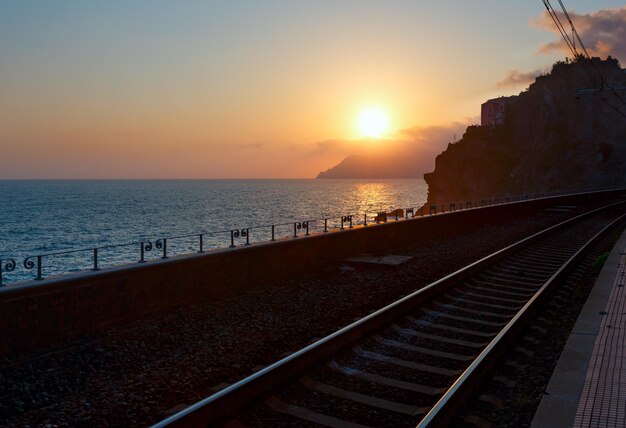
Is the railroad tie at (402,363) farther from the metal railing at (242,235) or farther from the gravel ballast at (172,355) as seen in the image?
the metal railing at (242,235)

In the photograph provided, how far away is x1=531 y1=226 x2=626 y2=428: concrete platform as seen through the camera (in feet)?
20.3

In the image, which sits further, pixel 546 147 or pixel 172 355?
pixel 546 147

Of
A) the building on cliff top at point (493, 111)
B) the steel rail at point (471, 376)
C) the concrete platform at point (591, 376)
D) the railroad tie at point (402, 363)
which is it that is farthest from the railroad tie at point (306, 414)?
the building on cliff top at point (493, 111)

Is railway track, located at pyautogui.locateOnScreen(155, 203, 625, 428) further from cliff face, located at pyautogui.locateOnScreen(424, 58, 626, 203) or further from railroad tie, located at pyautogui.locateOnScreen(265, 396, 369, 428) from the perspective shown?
cliff face, located at pyautogui.locateOnScreen(424, 58, 626, 203)

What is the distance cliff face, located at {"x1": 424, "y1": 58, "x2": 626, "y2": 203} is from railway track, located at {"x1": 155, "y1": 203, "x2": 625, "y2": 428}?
386 feet

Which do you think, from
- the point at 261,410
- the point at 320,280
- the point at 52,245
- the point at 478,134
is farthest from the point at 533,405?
the point at 478,134

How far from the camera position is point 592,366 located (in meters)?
7.69

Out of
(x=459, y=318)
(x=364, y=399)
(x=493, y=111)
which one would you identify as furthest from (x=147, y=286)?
(x=493, y=111)

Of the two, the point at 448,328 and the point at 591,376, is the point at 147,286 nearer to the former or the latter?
the point at 448,328

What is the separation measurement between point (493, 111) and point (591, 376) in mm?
175731

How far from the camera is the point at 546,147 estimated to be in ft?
424

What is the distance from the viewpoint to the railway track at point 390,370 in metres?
6.44

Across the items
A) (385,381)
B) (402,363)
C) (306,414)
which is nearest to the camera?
(306,414)

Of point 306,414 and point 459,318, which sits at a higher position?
point 459,318
